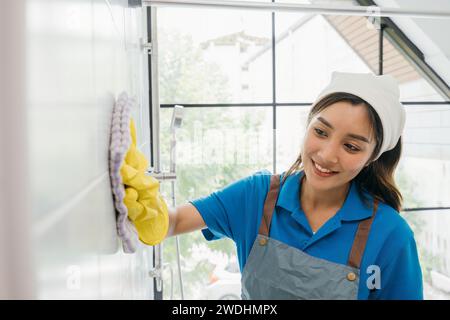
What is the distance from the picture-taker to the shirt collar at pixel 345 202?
3.38 feet

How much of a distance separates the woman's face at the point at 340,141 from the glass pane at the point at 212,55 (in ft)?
3.95

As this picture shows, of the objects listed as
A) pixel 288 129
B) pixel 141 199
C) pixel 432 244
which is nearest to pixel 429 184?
pixel 432 244

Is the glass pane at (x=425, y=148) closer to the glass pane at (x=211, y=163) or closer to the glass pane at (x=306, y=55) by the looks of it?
the glass pane at (x=306, y=55)

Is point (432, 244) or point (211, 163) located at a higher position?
point (211, 163)

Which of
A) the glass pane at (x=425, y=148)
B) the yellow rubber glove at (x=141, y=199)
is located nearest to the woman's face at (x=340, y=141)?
the yellow rubber glove at (x=141, y=199)

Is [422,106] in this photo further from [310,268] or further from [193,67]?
[310,268]

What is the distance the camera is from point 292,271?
104 cm

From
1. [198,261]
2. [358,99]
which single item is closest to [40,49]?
[358,99]

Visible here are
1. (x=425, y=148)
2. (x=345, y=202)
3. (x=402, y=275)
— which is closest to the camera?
(x=402, y=275)

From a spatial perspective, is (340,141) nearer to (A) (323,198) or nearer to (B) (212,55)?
(A) (323,198)

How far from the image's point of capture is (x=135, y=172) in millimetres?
616

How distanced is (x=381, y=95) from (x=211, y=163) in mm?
1286

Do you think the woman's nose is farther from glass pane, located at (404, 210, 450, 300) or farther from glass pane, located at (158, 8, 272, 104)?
glass pane, located at (404, 210, 450, 300)
